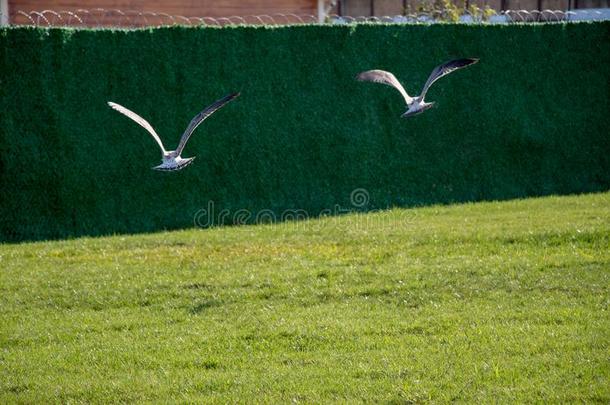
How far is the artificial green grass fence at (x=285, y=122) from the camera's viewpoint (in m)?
12.7

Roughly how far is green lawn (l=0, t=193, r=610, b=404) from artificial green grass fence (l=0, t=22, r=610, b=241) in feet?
3.37

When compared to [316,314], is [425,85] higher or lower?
higher

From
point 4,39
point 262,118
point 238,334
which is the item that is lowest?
point 238,334

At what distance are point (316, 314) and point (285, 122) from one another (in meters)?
6.11

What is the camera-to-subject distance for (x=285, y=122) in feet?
46.7

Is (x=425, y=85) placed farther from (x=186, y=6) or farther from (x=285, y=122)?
(x=186, y=6)

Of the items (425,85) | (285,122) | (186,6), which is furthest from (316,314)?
(186,6)

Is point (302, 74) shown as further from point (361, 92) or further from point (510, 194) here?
point (510, 194)

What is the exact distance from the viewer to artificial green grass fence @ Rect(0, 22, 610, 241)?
12703 millimetres

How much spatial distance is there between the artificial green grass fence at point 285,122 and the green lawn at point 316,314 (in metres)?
1.03

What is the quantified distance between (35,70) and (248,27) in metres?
2.98

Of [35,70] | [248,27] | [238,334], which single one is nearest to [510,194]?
[248,27]

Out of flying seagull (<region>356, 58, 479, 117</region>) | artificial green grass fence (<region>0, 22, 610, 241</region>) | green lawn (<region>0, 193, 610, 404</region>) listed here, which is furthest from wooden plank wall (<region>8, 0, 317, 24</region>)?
flying seagull (<region>356, 58, 479, 117</region>)

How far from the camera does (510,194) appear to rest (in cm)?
1558
